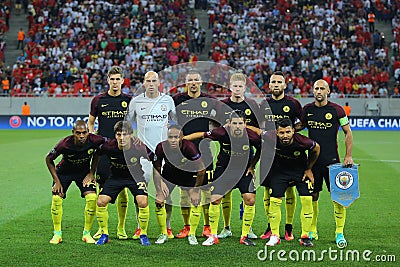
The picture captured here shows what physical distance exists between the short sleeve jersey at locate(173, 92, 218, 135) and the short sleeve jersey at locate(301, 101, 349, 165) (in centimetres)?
141

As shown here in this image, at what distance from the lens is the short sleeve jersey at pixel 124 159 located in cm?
865

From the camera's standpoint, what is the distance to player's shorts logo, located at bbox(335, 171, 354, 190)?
8508mm

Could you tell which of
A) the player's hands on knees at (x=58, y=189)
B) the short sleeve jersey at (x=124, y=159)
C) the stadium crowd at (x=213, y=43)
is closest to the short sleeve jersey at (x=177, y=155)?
the short sleeve jersey at (x=124, y=159)

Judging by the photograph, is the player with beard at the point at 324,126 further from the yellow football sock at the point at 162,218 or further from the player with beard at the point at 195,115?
the yellow football sock at the point at 162,218

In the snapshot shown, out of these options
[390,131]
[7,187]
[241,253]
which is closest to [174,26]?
[390,131]

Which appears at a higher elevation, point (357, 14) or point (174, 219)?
point (357, 14)

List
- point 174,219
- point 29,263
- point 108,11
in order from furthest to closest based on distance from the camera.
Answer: point 108,11 → point 174,219 → point 29,263

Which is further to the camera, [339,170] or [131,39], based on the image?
[131,39]

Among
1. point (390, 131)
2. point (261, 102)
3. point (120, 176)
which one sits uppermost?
point (261, 102)

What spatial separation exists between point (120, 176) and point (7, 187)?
216 inches

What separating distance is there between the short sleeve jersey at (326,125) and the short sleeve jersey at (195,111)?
4.62 feet

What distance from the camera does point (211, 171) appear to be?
9.14 metres

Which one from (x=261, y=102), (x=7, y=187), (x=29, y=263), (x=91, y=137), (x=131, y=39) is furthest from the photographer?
(x=131, y=39)

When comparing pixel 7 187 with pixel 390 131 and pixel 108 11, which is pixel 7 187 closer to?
pixel 390 131
